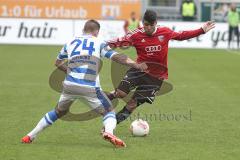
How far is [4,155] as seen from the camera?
8883mm

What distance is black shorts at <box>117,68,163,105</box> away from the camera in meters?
11.1

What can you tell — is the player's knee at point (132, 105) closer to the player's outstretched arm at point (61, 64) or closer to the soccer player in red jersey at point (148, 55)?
the soccer player in red jersey at point (148, 55)

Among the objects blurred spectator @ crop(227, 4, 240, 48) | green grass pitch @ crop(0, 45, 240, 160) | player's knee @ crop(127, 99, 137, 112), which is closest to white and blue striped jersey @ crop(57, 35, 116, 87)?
green grass pitch @ crop(0, 45, 240, 160)

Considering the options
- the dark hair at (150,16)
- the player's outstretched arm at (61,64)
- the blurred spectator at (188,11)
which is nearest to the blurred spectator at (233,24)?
the blurred spectator at (188,11)

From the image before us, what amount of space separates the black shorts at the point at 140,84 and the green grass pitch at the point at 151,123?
62cm

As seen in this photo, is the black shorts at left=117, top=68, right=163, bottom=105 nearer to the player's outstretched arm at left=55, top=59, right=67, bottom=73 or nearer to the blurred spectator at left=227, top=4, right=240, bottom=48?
the player's outstretched arm at left=55, top=59, right=67, bottom=73

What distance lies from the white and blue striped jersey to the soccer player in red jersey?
1434mm

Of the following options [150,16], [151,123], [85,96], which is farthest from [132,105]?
[85,96]

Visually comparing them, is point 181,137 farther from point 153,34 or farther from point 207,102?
point 207,102

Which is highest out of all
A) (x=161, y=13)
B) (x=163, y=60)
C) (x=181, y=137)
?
(x=163, y=60)

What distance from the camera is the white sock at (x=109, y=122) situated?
31.2ft

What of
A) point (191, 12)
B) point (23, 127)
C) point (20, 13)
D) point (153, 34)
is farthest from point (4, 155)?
point (20, 13)

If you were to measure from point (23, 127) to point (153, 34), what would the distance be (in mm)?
2720

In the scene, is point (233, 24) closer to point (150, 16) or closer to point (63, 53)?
point (150, 16)
